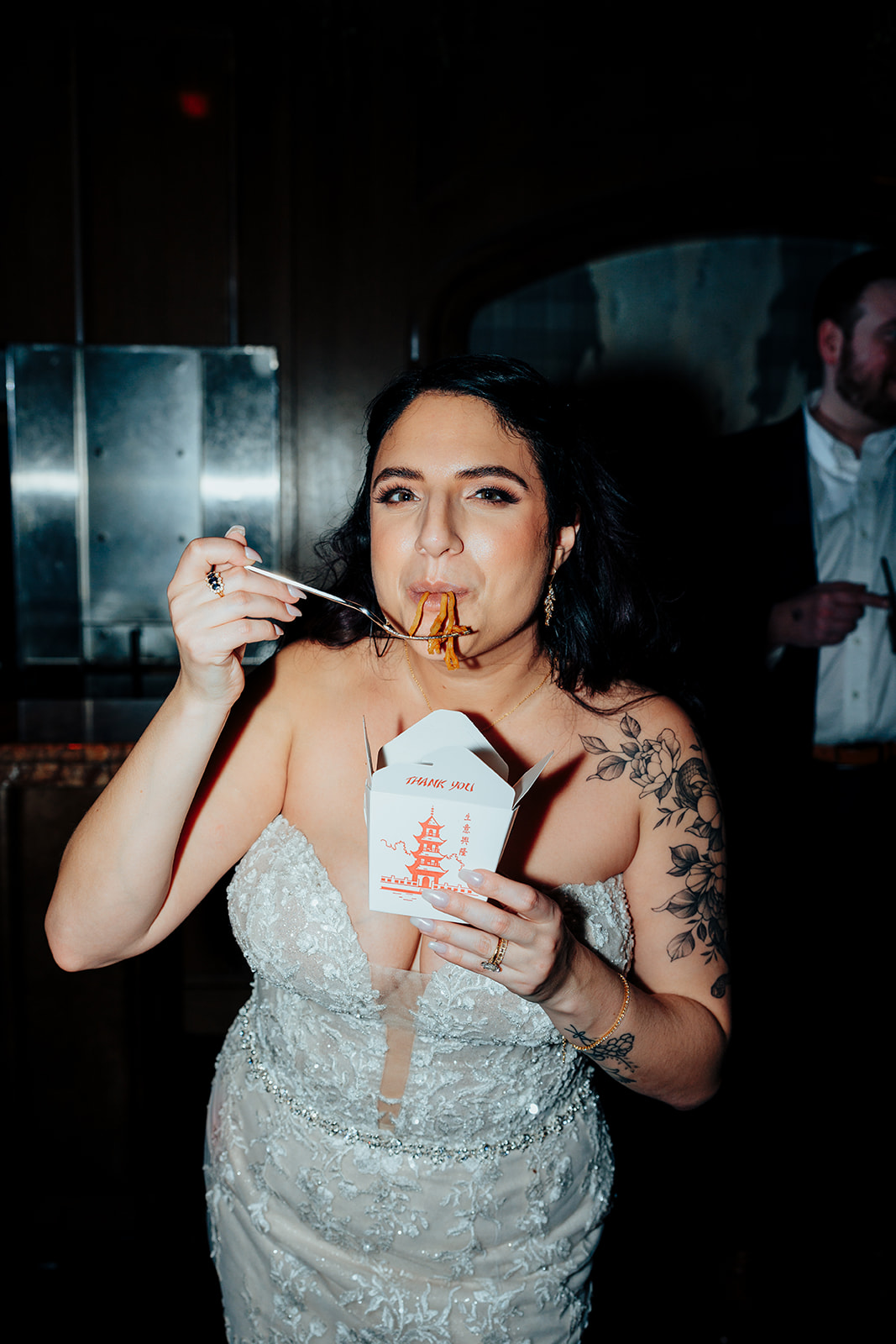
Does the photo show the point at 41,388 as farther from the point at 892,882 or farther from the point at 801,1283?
the point at 801,1283

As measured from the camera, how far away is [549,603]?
1573 mm

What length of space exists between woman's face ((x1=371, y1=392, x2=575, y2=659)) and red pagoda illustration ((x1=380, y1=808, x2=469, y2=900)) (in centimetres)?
37

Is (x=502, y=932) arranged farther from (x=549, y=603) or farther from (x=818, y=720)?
(x=818, y=720)

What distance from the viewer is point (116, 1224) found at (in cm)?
241

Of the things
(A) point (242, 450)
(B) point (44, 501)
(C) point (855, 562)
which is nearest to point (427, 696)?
(C) point (855, 562)

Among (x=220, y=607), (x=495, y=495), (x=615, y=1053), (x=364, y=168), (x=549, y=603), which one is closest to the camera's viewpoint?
(x=220, y=607)

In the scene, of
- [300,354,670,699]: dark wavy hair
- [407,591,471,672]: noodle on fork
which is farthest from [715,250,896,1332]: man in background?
[407,591,471,672]: noodle on fork

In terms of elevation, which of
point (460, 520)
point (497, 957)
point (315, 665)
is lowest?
point (497, 957)

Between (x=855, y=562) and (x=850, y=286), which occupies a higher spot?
(x=850, y=286)

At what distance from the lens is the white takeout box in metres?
0.97

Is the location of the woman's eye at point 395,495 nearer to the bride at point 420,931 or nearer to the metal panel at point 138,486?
the bride at point 420,931

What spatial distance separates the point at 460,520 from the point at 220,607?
1.23ft

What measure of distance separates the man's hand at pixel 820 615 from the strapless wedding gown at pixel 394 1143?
6.72 ft

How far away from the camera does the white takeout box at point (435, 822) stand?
0.97m
